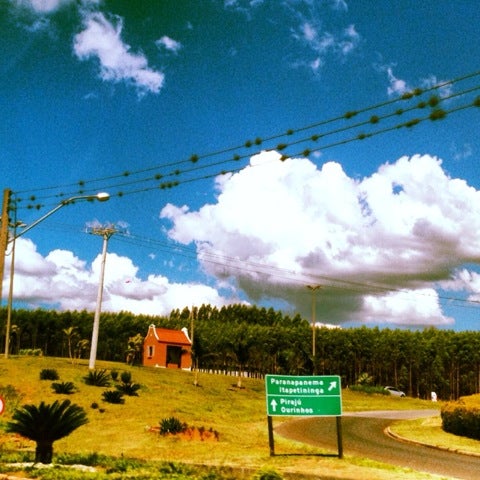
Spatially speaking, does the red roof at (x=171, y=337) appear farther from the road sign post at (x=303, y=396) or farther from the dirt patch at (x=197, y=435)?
the road sign post at (x=303, y=396)

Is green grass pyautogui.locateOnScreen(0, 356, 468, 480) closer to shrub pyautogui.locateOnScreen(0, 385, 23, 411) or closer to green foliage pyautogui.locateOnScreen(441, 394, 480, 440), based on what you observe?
shrub pyautogui.locateOnScreen(0, 385, 23, 411)

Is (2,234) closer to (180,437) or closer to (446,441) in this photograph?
(180,437)

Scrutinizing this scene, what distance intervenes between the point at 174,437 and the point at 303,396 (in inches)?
235

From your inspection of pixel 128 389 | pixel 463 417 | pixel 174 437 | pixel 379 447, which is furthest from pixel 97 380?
pixel 463 417

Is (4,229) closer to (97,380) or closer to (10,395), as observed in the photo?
(10,395)

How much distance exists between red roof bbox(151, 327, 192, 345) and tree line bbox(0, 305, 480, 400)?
3.06 m

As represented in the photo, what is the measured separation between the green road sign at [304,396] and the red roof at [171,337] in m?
55.6

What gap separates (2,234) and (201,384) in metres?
31.4

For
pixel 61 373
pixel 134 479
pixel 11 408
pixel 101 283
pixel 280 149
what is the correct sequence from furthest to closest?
pixel 101 283, pixel 61 373, pixel 11 408, pixel 280 149, pixel 134 479

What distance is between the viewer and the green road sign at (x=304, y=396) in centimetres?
1639

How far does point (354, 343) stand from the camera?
9475cm

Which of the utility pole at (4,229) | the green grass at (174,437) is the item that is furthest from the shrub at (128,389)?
the utility pole at (4,229)

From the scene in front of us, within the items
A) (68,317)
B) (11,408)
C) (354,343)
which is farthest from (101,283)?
(68,317)

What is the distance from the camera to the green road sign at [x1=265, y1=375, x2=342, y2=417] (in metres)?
16.4
